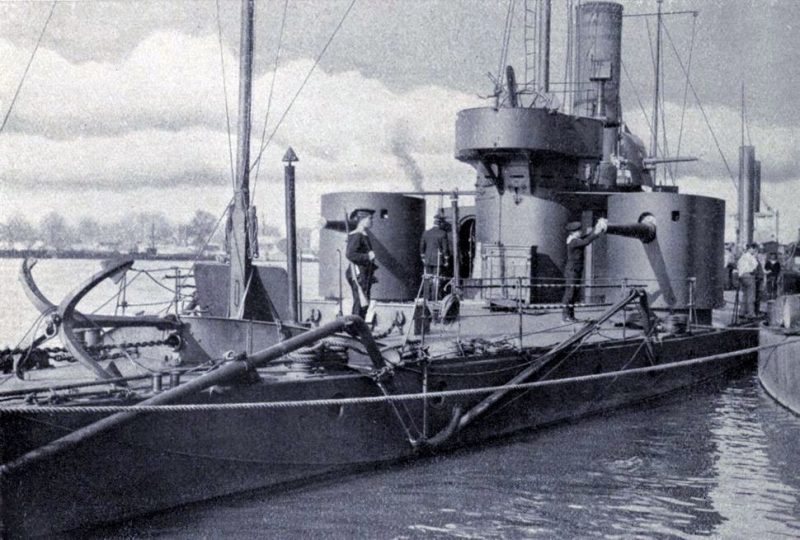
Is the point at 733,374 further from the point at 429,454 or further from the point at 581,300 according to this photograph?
the point at 429,454

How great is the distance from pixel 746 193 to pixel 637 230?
17.8m

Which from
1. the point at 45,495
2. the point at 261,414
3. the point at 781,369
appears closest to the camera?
the point at 45,495

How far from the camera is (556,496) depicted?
26.4 ft

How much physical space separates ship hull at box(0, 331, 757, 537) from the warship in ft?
0.05

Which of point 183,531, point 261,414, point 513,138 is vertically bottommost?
point 183,531

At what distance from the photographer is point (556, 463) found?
9.23 metres

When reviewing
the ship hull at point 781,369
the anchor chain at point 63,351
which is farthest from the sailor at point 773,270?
the anchor chain at point 63,351

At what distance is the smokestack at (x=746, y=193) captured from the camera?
94.9ft

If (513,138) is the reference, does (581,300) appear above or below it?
below

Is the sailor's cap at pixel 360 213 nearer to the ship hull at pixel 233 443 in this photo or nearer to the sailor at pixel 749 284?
the ship hull at pixel 233 443

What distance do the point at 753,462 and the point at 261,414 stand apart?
5.42 meters

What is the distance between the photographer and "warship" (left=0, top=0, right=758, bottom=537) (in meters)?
6.76

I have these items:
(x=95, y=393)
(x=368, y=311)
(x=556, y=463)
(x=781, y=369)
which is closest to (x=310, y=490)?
(x=95, y=393)

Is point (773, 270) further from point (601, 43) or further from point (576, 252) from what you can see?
point (576, 252)
